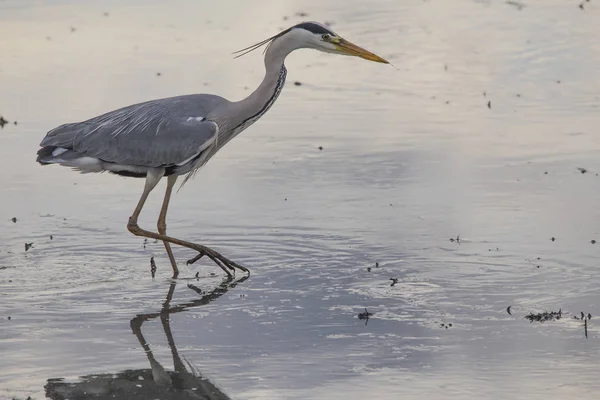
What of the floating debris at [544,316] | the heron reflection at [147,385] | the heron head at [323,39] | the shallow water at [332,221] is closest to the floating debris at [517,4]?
the shallow water at [332,221]

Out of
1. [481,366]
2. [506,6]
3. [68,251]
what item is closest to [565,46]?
[506,6]

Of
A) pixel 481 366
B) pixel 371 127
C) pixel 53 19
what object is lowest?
pixel 481 366

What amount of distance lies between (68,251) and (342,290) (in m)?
2.27

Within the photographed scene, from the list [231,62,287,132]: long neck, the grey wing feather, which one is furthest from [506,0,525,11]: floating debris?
the grey wing feather

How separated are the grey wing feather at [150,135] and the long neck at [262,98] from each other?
0.16 metres

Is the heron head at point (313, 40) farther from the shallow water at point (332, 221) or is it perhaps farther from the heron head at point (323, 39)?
the shallow water at point (332, 221)

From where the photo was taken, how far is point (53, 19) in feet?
64.2

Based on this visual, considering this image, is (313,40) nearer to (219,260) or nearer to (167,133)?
(167,133)

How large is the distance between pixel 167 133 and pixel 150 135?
0.44ft

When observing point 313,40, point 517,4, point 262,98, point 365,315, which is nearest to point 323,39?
point 313,40

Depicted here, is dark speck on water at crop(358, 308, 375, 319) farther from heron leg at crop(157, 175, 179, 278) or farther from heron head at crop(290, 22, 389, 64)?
heron head at crop(290, 22, 389, 64)

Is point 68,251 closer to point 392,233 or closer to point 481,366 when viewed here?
point 392,233

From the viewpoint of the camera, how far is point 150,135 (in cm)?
994

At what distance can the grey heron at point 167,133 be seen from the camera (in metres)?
9.89
